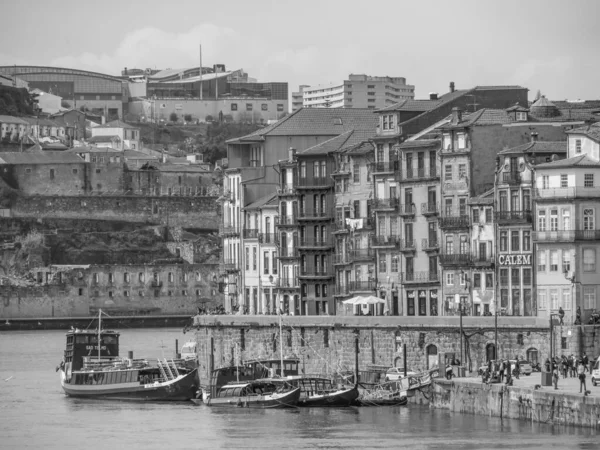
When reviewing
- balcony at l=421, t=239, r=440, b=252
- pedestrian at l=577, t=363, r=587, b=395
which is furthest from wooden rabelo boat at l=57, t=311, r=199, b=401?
pedestrian at l=577, t=363, r=587, b=395

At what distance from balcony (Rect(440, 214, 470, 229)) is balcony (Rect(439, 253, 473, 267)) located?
4.21ft

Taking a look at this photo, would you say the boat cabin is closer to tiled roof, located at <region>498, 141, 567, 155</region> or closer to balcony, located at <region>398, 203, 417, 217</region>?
balcony, located at <region>398, 203, 417, 217</region>

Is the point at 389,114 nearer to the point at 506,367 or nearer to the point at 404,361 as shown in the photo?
the point at 404,361

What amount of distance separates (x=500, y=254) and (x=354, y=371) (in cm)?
819

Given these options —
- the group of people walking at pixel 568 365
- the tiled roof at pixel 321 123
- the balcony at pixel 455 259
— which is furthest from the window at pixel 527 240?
the tiled roof at pixel 321 123

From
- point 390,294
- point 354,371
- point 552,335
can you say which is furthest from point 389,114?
point 552,335

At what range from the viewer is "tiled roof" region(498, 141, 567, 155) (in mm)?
100812

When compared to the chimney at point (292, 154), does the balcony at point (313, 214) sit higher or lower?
lower

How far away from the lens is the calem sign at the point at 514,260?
325 feet

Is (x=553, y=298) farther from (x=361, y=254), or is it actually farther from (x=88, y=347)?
(x=88, y=347)

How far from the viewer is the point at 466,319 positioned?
97312 mm

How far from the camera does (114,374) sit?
107 m

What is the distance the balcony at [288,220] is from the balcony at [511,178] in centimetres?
2069

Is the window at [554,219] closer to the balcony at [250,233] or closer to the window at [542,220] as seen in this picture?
the window at [542,220]
